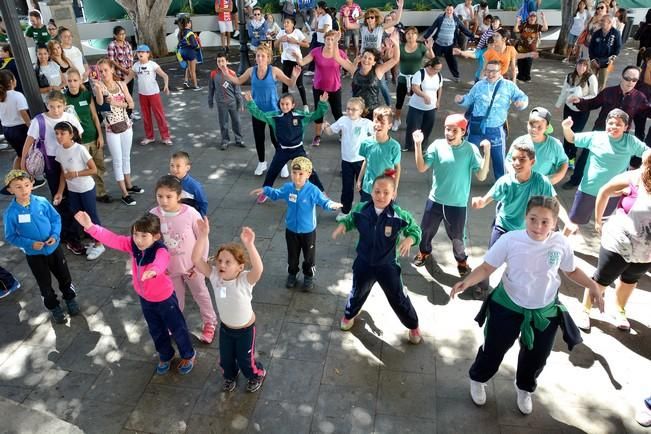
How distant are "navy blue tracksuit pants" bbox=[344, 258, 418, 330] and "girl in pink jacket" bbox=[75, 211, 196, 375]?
1.53 metres

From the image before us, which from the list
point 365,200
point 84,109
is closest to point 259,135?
point 84,109

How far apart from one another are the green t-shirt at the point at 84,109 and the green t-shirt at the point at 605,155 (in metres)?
6.13

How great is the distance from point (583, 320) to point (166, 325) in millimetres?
3831

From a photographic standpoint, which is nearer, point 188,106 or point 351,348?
point 351,348

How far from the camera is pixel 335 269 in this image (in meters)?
5.91

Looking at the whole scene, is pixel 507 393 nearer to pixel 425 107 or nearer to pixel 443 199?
pixel 443 199

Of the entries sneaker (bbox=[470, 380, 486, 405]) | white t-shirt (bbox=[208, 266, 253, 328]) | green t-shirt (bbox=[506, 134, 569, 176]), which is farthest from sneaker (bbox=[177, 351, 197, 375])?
green t-shirt (bbox=[506, 134, 569, 176])

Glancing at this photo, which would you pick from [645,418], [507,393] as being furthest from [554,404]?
[645,418]

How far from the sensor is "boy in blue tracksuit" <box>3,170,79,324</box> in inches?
183

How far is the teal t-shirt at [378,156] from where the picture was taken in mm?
5711

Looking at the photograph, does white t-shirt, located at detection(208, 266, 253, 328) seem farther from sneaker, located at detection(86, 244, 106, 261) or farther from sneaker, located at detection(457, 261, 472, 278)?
sneaker, located at detection(86, 244, 106, 261)

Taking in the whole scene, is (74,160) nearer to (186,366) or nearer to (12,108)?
(12,108)

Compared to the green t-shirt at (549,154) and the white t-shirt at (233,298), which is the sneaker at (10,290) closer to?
the white t-shirt at (233,298)

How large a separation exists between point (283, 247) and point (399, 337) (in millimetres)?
2091
